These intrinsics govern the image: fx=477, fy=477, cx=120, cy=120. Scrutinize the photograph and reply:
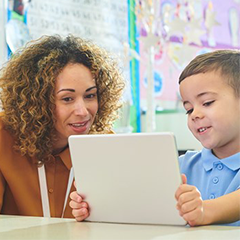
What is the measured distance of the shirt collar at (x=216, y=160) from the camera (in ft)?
4.37

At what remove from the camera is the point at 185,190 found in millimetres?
1025

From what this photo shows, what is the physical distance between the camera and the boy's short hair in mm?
1355

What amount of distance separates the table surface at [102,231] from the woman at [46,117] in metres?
0.53

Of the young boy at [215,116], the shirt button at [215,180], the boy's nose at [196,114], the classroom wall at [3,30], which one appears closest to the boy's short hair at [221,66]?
the young boy at [215,116]

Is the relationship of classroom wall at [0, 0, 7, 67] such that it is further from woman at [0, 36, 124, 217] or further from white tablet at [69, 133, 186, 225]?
white tablet at [69, 133, 186, 225]

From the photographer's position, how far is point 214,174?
53.9 inches

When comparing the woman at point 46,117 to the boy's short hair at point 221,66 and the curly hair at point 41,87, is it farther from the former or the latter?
the boy's short hair at point 221,66

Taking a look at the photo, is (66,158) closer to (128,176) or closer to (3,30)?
(128,176)

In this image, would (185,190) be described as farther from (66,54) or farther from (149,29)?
(149,29)

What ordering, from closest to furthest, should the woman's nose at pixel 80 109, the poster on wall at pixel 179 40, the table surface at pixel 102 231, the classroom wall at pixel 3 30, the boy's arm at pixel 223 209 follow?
the table surface at pixel 102 231, the boy's arm at pixel 223 209, the woman's nose at pixel 80 109, the classroom wall at pixel 3 30, the poster on wall at pixel 179 40

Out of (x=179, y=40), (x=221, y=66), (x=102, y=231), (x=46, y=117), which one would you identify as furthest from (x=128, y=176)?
(x=179, y=40)

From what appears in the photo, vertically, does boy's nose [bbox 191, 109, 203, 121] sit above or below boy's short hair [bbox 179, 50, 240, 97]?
below

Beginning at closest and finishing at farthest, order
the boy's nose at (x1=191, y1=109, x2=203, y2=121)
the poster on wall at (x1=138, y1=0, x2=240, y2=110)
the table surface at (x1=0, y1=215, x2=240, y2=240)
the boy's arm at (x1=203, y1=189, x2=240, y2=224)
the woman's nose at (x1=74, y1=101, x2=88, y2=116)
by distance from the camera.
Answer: the table surface at (x1=0, y1=215, x2=240, y2=240) < the boy's arm at (x1=203, y1=189, x2=240, y2=224) < the boy's nose at (x1=191, y1=109, x2=203, y2=121) < the woman's nose at (x1=74, y1=101, x2=88, y2=116) < the poster on wall at (x1=138, y1=0, x2=240, y2=110)

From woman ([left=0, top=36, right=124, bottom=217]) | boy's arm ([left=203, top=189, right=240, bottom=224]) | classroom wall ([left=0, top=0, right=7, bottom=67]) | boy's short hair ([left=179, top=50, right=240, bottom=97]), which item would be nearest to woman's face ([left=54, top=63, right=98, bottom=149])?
woman ([left=0, top=36, right=124, bottom=217])
